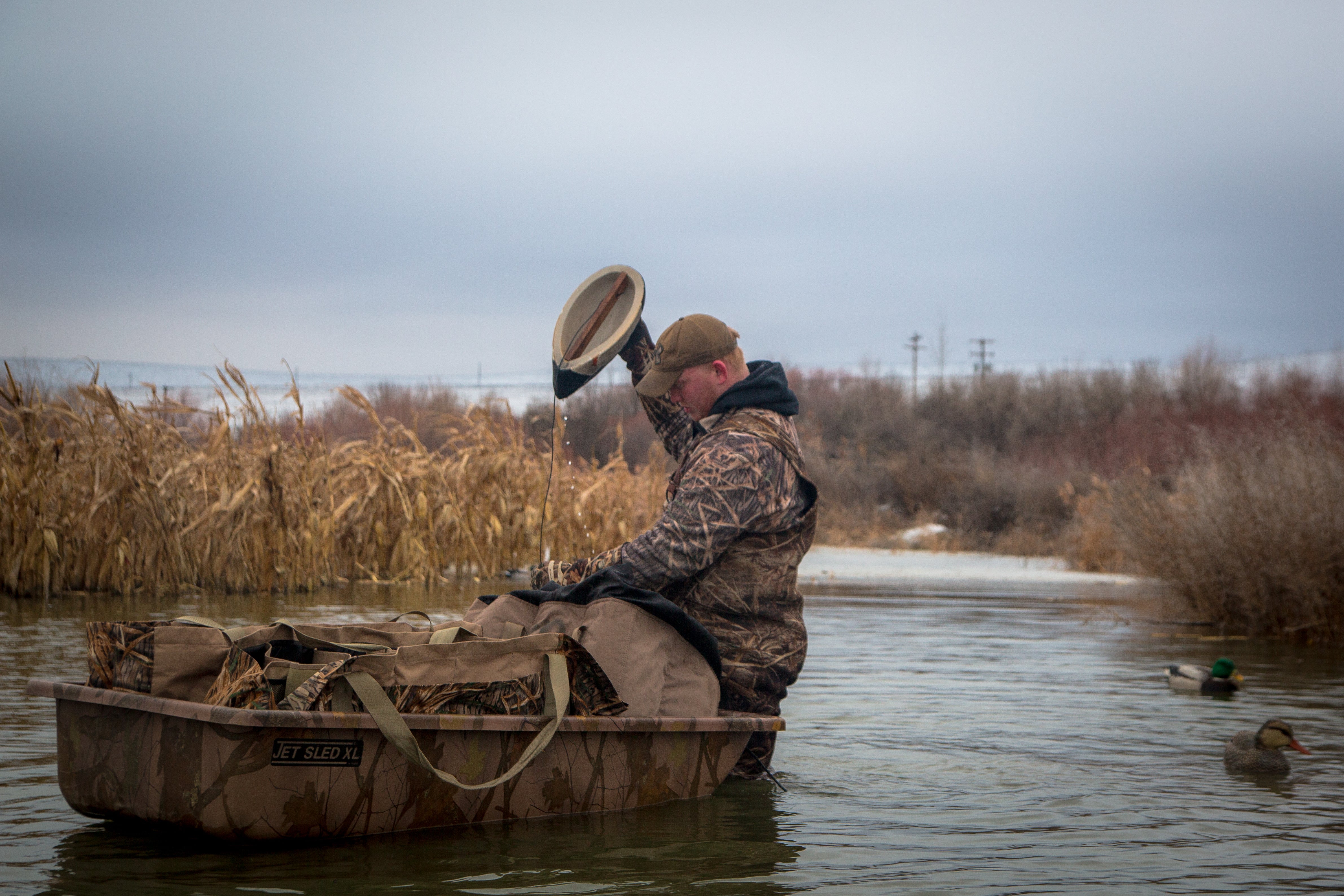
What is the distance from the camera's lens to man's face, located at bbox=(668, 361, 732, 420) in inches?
200

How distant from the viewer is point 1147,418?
3500cm

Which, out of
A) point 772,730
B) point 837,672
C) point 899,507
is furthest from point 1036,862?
point 899,507

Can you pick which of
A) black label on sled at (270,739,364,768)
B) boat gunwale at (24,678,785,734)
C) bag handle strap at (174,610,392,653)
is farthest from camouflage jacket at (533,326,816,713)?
black label on sled at (270,739,364,768)

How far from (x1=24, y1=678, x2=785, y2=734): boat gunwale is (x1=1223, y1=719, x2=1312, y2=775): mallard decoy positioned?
264 cm

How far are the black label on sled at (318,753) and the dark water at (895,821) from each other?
0.30 m

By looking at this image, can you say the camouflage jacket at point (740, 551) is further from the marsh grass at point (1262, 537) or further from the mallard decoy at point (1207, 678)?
the marsh grass at point (1262, 537)

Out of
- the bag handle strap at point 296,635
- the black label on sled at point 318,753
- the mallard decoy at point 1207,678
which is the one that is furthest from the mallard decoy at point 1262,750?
the black label on sled at point 318,753

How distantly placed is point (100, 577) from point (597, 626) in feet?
24.5

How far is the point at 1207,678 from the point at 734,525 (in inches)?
202

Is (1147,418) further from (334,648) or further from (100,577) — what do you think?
(334,648)

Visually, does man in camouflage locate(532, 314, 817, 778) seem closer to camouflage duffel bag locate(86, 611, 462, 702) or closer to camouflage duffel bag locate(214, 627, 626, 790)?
camouflage duffel bag locate(214, 627, 626, 790)

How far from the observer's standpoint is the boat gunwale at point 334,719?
3.57m

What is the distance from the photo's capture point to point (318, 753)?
375 cm

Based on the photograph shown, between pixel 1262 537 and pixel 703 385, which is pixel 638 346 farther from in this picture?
pixel 1262 537
